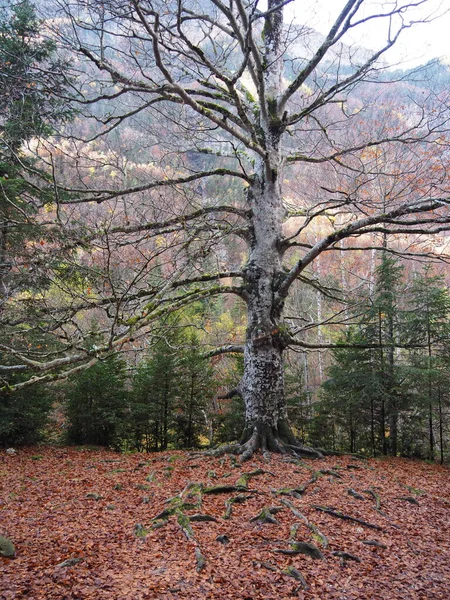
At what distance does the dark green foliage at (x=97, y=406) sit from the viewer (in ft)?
31.1

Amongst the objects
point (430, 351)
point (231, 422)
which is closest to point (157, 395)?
point (231, 422)

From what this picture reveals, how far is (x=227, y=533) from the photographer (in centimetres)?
351

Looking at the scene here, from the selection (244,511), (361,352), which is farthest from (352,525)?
Answer: (361,352)

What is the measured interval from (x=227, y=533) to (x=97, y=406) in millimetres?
6888

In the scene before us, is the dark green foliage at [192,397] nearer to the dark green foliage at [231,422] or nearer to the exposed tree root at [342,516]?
the dark green foliage at [231,422]

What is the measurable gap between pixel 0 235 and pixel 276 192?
555cm

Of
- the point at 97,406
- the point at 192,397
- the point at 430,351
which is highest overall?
the point at 430,351

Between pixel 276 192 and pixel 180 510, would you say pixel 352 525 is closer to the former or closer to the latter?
pixel 180 510

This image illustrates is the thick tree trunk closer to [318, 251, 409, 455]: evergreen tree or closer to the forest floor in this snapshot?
the forest floor

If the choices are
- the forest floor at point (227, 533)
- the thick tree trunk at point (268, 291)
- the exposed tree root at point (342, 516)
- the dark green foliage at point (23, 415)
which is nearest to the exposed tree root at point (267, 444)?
the thick tree trunk at point (268, 291)

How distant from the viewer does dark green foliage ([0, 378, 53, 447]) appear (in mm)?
8461

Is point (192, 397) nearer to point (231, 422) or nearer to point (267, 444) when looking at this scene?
point (231, 422)

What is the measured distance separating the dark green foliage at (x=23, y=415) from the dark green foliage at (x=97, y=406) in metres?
0.73

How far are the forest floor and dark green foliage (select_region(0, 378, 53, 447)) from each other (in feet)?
9.96
